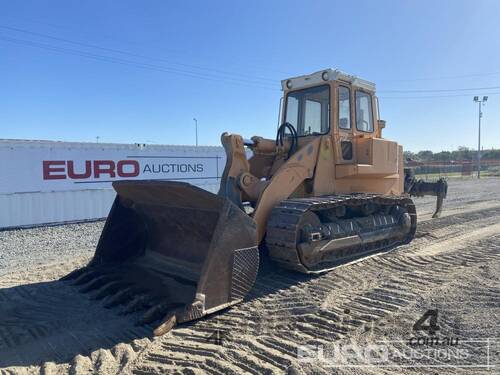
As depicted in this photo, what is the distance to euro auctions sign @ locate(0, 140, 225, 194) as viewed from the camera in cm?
1089

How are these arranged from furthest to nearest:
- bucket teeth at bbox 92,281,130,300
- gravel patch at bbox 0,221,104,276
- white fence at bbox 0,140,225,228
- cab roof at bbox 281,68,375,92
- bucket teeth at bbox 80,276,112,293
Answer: white fence at bbox 0,140,225,228 < gravel patch at bbox 0,221,104,276 < cab roof at bbox 281,68,375,92 < bucket teeth at bbox 80,276,112,293 < bucket teeth at bbox 92,281,130,300

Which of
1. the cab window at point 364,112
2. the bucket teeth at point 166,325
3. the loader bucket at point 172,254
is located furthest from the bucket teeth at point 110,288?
the cab window at point 364,112

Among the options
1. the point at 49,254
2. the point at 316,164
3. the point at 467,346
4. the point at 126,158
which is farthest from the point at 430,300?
the point at 126,158

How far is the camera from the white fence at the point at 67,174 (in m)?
10.8

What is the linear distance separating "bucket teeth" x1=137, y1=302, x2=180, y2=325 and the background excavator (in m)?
0.01

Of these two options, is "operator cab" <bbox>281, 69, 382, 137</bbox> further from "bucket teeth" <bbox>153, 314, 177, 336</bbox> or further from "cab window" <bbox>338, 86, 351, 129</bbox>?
"bucket teeth" <bbox>153, 314, 177, 336</bbox>

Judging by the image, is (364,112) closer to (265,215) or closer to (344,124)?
(344,124)

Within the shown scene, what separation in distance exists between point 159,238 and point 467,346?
13.3 feet

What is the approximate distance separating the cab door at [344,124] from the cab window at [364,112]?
269 millimetres

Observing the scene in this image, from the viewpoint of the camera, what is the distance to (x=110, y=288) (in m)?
4.92

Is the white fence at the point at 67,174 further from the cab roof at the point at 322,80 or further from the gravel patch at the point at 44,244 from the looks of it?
the cab roof at the point at 322,80

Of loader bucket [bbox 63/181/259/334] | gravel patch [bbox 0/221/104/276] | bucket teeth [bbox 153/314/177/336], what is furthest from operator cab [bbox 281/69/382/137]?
gravel patch [bbox 0/221/104/276]

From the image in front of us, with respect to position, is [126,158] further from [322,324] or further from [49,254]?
[322,324]

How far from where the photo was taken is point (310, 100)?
702 centimetres
